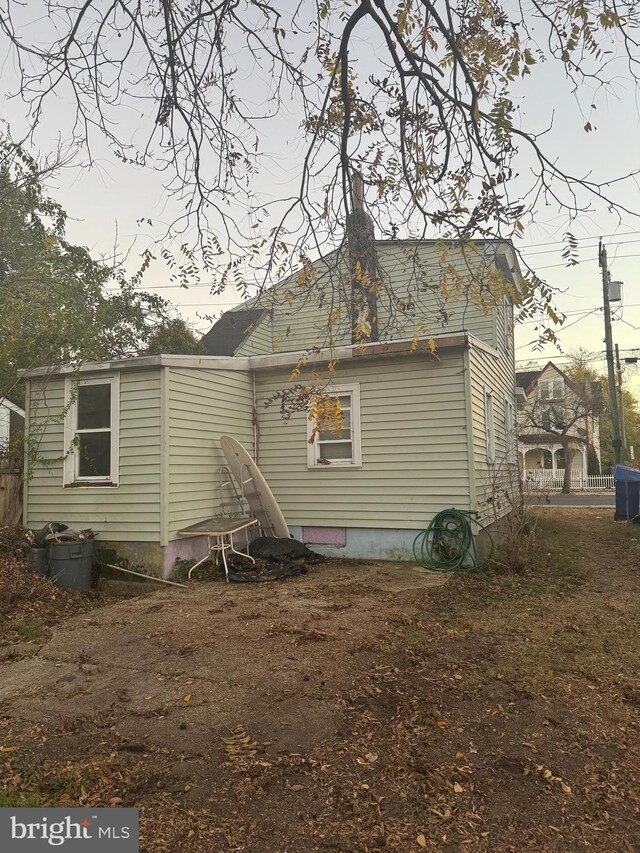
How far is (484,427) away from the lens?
9.20 m

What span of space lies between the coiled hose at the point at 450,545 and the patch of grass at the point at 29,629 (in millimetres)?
4936

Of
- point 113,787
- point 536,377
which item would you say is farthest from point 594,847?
point 536,377

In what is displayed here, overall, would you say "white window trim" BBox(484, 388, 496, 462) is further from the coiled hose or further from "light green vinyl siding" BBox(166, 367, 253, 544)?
"light green vinyl siding" BBox(166, 367, 253, 544)

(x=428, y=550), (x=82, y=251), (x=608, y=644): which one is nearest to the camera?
(x=608, y=644)

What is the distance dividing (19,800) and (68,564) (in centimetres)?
489

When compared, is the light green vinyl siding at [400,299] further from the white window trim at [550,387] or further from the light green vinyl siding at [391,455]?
the white window trim at [550,387]

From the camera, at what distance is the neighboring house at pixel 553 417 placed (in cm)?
2908

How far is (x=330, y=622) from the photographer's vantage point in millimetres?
5262

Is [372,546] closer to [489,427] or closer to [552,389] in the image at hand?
[489,427]

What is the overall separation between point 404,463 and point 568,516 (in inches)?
396

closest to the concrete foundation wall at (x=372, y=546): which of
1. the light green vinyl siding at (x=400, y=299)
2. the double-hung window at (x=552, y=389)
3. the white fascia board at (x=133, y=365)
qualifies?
the light green vinyl siding at (x=400, y=299)

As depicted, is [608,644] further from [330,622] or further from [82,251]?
[82,251]

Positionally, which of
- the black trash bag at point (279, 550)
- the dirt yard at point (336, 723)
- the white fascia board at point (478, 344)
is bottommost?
the dirt yard at point (336, 723)

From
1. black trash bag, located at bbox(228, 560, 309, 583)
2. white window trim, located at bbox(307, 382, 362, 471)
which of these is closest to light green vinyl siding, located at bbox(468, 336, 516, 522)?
white window trim, located at bbox(307, 382, 362, 471)
